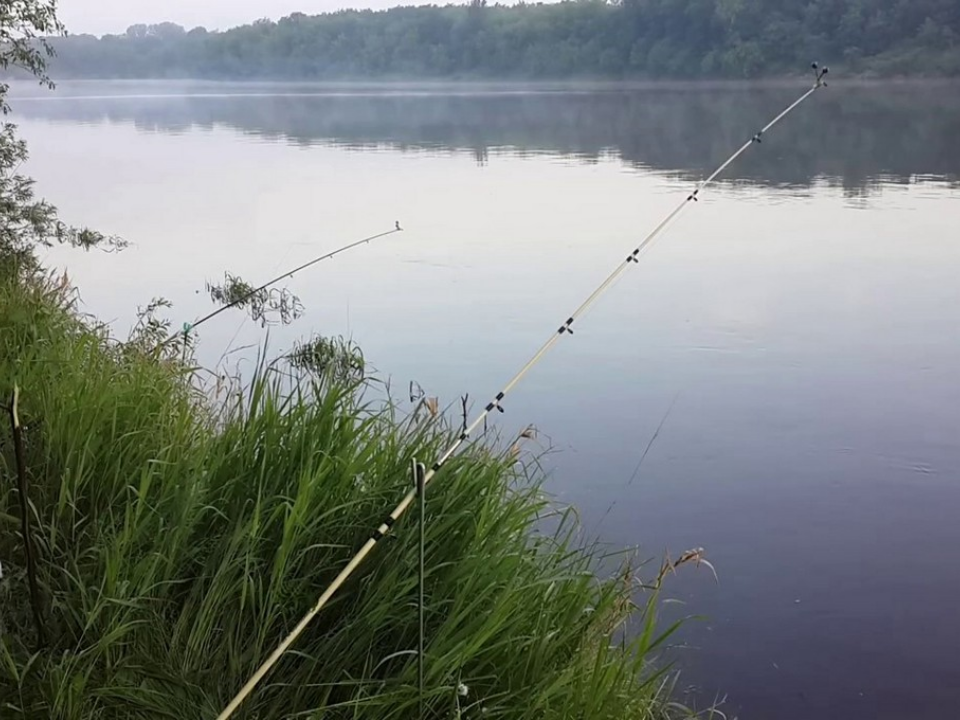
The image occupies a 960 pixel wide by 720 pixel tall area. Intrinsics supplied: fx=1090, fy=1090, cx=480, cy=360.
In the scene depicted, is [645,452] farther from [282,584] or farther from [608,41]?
[608,41]

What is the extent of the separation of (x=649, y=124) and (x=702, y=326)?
18.9 meters

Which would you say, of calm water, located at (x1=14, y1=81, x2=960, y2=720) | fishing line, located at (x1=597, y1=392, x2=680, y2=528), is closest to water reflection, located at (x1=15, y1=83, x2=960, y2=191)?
calm water, located at (x1=14, y1=81, x2=960, y2=720)

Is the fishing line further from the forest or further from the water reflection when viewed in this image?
the forest

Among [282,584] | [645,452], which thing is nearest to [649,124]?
[645,452]

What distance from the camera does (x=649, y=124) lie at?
25656mm

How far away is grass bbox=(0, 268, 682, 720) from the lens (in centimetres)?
238

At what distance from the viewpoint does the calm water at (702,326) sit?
3895mm

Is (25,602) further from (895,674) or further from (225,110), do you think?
(225,110)

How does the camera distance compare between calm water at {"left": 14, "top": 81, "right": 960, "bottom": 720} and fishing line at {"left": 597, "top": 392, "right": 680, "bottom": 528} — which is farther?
fishing line at {"left": 597, "top": 392, "right": 680, "bottom": 528}

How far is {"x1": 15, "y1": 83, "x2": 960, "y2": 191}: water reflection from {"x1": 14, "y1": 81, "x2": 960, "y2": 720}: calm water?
25 cm

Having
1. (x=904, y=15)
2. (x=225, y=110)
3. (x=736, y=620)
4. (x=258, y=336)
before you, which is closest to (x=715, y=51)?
(x=904, y=15)

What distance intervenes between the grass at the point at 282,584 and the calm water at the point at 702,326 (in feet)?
3.38

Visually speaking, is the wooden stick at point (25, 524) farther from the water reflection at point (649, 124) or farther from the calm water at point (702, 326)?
the water reflection at point (649, 124)

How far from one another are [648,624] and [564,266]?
741 cm
